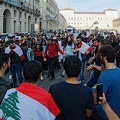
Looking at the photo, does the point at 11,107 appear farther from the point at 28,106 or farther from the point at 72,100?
the point at 72,100

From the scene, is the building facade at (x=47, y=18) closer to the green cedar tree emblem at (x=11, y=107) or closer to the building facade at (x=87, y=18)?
the green cedar tree emblem at (x=11, y=107)

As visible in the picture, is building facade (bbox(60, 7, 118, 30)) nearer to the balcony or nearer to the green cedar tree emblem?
the balcony

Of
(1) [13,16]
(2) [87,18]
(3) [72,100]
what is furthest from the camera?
(2) [87,18]

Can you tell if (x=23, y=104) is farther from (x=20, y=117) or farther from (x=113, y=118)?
(x=113, y=118)

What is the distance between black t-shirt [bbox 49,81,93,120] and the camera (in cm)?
281

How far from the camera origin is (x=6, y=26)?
41.5 metres

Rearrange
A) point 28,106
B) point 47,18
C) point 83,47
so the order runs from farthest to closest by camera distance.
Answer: point 47,18 → point 83,47 → point 28,106

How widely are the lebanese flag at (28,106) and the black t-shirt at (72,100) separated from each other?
0.69 feet

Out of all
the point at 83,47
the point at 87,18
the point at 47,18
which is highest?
the point at 87,18

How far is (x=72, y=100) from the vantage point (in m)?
2.82

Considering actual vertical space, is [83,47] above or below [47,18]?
below

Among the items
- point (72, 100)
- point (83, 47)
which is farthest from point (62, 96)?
point (83, 47)

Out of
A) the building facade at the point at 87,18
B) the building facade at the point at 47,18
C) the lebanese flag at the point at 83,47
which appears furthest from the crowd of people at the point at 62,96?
the building facade at the point at 87,18

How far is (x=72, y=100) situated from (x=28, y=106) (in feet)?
1.67
